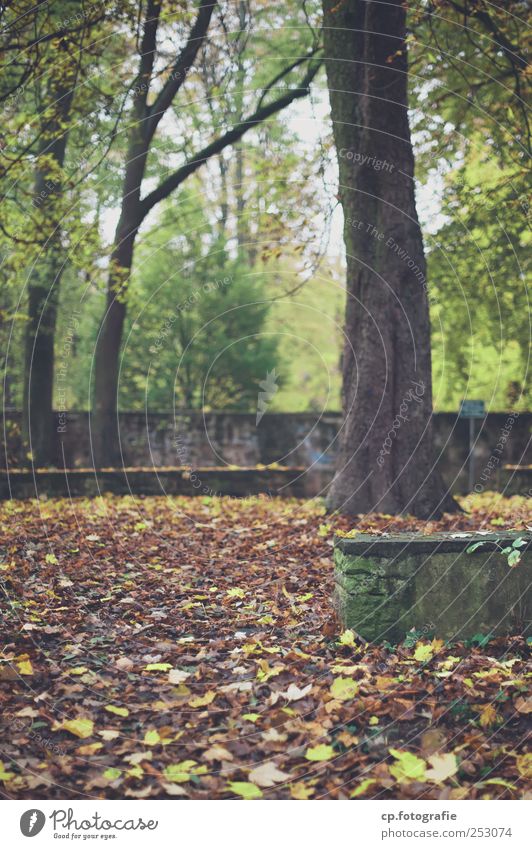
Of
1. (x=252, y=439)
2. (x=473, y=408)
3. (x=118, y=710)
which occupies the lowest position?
(x=118, y=710)

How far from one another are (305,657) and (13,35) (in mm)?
6855

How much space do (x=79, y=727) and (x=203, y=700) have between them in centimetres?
67

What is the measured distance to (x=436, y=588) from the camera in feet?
15.4

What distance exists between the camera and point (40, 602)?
18.4 feet

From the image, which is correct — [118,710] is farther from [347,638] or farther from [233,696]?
[347,638]

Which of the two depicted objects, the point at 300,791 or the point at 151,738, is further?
the point at 151,738

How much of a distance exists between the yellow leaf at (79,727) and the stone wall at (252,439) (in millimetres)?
12026

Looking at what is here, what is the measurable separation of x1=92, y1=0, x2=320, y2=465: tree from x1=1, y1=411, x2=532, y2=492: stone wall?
1.92 meters

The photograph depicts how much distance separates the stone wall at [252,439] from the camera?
15.6 m

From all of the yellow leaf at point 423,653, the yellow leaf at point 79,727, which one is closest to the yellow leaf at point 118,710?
the yellow leaf at point 79,727

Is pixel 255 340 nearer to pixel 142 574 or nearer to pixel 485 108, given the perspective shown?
pixel 485 108

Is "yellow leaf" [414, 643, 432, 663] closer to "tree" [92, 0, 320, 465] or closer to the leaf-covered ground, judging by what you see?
the leaf-covered ground

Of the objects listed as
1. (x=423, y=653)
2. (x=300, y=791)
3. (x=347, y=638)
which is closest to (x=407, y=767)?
(x=300, y=791)

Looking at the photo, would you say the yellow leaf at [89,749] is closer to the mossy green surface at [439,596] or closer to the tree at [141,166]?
the mossy green surface at [439,596]
